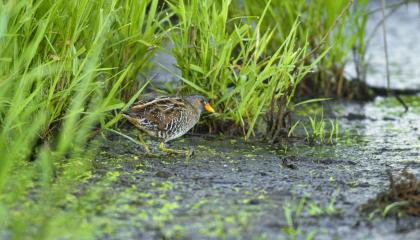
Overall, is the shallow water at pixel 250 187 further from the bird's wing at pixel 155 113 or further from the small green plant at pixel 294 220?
the bird's wing at pixel 155 113

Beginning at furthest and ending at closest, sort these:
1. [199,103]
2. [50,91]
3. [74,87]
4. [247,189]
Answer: [199,103] < [74,87] < [50,91] < [247,189]

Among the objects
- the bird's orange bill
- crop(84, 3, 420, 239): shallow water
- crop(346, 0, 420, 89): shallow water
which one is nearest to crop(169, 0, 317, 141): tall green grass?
the bird's orange bill

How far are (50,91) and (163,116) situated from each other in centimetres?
85

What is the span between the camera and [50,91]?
454 cm

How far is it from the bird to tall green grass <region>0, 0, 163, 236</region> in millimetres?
248

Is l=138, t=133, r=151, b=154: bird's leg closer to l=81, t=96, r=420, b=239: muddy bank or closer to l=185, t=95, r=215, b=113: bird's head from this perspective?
l=81, t=96, r=420, b=239: muddy bank

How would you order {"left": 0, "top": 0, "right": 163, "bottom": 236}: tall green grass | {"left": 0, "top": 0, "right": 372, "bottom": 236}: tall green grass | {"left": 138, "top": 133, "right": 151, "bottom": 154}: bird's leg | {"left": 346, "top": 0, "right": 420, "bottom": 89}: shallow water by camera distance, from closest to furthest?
{"left": 0, "top": 0, "right": 372, "bottom": 236}: tall green grass < {"left": 0, "top": 0, "right": 163, "bottom": 236}: tall green grass < {"left": 138, "top": 133, "right": 151, "bottom": 154}: bird's leg < {"left": 346, "top": 0, "right": 420, "bottom": 89}: shallow water

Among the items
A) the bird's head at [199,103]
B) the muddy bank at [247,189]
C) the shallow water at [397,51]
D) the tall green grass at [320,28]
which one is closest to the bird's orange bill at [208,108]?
the bird's head at [199,103]

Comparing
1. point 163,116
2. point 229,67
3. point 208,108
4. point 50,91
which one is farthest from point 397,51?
point 50,91

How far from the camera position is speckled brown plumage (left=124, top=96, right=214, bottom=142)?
5.12 metres

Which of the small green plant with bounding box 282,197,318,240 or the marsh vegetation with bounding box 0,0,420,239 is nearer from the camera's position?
the small green plant with bounding box 282,197,318,240

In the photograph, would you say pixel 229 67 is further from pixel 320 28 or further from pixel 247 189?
pixel 320 28

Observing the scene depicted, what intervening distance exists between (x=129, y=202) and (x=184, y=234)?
0.52 meters

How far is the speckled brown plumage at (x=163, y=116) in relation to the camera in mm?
5117
